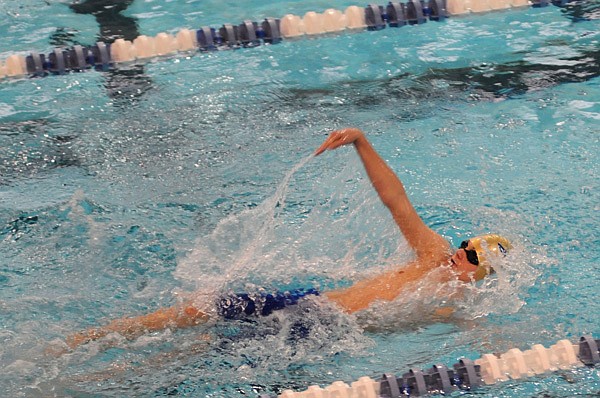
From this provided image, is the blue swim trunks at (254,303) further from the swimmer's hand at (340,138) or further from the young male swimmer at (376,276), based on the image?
the swimmer's hand at (340,138)

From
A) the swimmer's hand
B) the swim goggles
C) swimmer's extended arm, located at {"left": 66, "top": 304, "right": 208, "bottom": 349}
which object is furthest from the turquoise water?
the swimmer's hand

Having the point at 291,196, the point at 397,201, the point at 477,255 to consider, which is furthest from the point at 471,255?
the point at 291,196

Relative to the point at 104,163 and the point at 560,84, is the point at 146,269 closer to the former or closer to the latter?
the point at 104,163

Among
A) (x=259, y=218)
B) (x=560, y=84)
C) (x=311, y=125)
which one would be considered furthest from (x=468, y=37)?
(x=259, y=218)

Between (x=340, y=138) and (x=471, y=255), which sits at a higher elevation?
(x=340, y=138)

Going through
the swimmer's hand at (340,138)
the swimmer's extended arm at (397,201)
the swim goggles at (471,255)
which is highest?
the swimmer's hand at (340,138)

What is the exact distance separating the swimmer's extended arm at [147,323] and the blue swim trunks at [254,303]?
0.09 m

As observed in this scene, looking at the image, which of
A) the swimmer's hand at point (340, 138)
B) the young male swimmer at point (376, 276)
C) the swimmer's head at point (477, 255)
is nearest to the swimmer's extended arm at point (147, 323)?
the young male swimmer at point (376, 276)

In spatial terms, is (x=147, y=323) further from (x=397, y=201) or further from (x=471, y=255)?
(x=471, y=255)

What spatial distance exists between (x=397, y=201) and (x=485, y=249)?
375mm

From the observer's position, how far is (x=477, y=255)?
10.8 feet

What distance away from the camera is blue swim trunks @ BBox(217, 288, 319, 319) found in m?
3.24

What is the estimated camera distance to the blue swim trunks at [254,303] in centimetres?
324

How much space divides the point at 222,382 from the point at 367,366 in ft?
1.70
